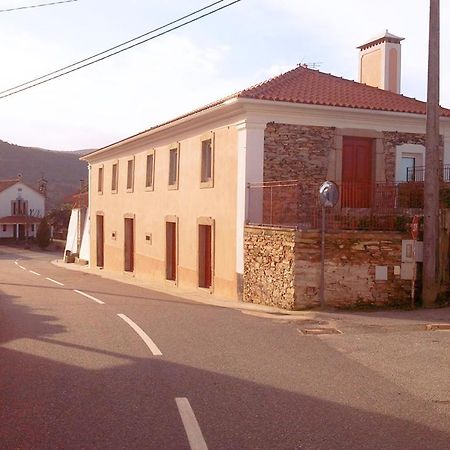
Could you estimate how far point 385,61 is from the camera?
23.8m

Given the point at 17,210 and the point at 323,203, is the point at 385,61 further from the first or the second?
the point at 17,210

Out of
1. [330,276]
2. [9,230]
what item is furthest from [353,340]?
[9,230]

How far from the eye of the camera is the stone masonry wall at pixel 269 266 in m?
14.8

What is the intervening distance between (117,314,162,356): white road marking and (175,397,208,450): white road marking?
267 cm

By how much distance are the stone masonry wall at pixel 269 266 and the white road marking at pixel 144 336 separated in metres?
3.97

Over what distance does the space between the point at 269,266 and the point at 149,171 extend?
12.8 metres

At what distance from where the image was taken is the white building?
7944 cm

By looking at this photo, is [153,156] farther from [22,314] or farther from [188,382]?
[188,382]

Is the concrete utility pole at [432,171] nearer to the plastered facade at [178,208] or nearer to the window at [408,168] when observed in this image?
the window at [408,168]

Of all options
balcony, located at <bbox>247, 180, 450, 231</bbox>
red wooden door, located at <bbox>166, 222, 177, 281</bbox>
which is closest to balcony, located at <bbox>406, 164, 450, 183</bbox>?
balcony, located at <bbox>247, 180, 450, 231</bbox>

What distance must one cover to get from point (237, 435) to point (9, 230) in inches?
3135

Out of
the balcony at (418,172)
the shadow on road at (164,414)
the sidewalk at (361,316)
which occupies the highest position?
the balcony at (418,172)

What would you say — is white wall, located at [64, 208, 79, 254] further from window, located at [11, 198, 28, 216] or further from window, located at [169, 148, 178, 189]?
window, located at [11, 198, 28, 216]

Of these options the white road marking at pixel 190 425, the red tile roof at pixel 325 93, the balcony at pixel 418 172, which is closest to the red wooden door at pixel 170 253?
the red tile roof at pixel 325 93
